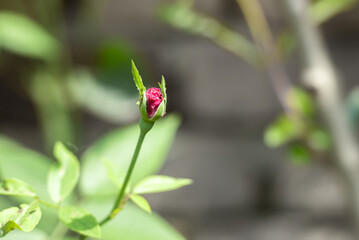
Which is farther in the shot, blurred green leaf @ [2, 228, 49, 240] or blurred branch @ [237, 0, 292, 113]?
blurred branch @ [237, 0, 292, 113]

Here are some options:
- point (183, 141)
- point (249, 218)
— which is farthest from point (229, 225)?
point (183, 141)

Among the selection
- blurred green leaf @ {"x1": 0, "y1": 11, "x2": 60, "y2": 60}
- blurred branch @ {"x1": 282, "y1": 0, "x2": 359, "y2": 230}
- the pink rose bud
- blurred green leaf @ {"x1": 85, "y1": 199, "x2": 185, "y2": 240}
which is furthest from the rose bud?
blurred green leaf @ {"x1": 0, "y1": 11, "x2": 60, "y2": 60}

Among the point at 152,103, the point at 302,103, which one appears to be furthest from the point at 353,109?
the point at 152,103

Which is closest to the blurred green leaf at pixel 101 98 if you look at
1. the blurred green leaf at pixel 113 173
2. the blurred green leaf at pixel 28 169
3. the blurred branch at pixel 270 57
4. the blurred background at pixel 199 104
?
the blurred background at pixel 199 104

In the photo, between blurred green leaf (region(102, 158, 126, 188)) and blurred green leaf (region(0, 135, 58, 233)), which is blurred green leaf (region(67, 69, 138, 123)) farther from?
blurred green leaf (region(102, 158, 126, 188))

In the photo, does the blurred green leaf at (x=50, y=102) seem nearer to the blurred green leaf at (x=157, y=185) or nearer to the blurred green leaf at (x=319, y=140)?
the blurred green leaf at (x=319, y=140)

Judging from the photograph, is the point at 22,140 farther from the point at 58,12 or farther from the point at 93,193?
the point at 93,193
